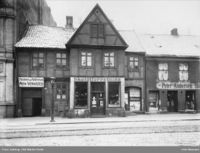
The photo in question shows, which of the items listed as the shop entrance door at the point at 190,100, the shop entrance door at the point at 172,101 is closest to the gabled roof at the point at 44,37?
Answer: the shop entrance door at the point at 172,101

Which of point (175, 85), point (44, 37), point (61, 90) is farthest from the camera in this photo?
point (175, 85)

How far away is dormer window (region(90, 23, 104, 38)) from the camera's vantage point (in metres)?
24.3

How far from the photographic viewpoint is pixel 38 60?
A: 81.8 feet

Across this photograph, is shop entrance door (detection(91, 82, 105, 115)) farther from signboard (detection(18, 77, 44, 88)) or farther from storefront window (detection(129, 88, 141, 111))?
signboard (detection(18, 77, 44, 88))

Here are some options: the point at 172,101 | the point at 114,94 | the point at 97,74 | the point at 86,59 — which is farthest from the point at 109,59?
the point at 172,101

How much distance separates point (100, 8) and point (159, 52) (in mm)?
8725

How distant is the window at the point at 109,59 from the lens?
2456 centimetres

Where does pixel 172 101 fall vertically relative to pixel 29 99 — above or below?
below

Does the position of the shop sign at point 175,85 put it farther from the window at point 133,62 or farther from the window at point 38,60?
the window at point 38,60

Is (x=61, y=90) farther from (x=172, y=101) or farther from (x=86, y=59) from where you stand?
(x=172, y=101)

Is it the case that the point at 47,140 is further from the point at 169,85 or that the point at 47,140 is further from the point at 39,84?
the point at 169,85

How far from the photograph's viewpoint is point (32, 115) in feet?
82.7

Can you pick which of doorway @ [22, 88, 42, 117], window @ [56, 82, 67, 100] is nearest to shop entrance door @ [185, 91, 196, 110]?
window @ [56, 82, 67, 100]

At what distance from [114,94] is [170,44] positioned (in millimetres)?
11005
